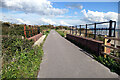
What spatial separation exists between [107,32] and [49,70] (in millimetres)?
4042

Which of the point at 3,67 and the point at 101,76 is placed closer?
the point at 3,67

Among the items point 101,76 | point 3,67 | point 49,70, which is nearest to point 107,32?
point 101,76

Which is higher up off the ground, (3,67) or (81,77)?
(3,67)

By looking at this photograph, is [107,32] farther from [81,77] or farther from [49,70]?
[49,70]

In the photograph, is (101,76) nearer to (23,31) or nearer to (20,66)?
(20,66)

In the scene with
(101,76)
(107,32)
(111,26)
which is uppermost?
(111,26)

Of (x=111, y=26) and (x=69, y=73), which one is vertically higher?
(x=111, y=26)

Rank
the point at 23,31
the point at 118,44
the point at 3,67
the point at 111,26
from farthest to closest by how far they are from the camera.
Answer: the point at 23,31 → the point at 118,44 → the point at 111,26 → the point at 3,67

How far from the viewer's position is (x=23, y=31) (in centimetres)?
771

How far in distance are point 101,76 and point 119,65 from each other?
3.60 feet

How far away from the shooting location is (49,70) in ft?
11.9

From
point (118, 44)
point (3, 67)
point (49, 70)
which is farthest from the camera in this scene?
point (118, 44)

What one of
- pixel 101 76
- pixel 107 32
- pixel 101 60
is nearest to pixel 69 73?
pixel 101 76

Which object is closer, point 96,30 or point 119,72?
point 119,72
